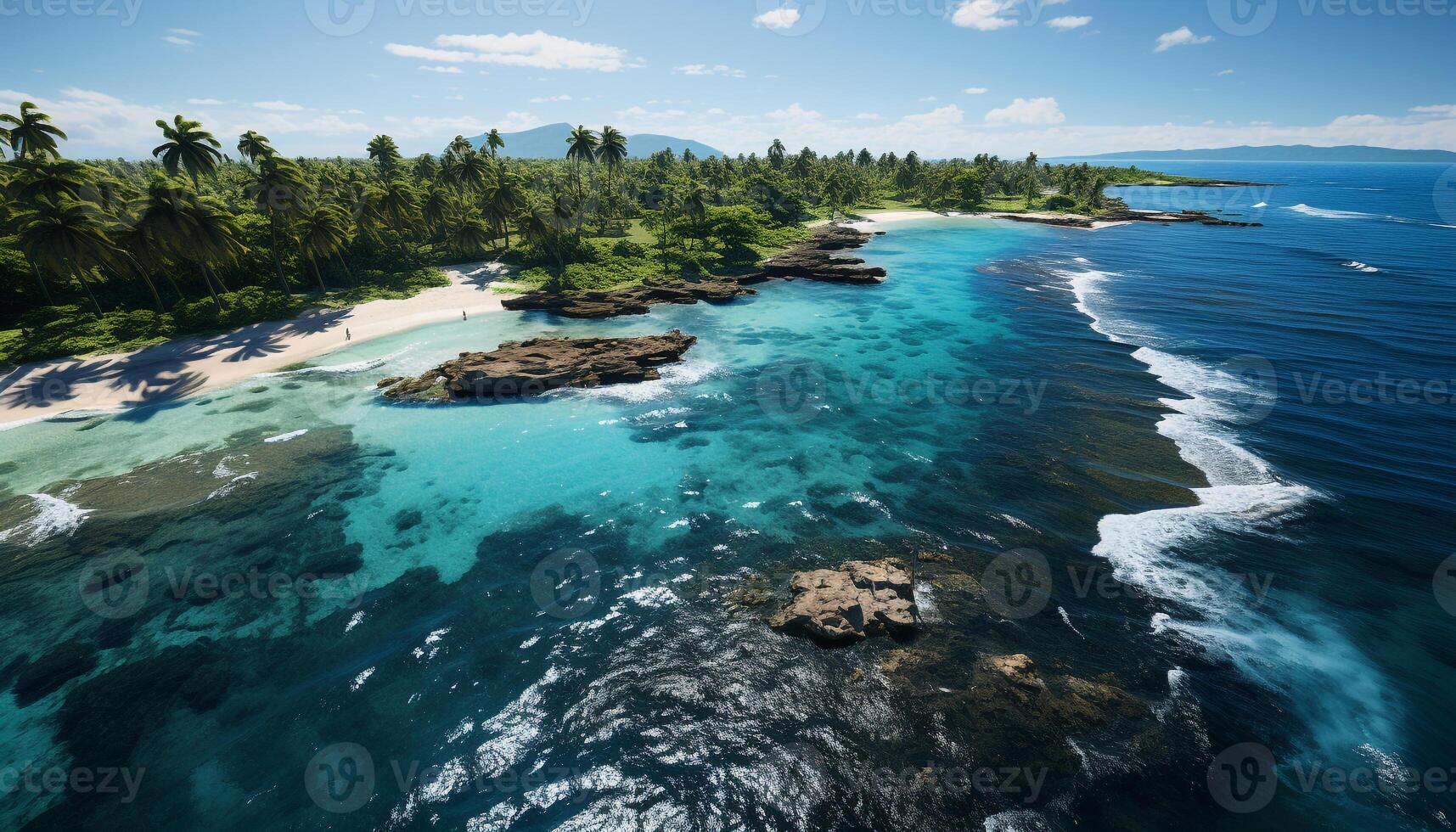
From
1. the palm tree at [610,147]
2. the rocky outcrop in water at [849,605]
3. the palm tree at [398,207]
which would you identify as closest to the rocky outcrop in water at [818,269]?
the palm tree at [610,147]

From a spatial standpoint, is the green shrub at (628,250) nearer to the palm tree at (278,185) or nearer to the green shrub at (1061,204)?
the palm tree at (278,185)

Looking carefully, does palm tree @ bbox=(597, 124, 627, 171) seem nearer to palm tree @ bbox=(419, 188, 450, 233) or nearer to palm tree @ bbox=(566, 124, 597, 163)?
palm tree @ bbox=(566, 124, 597, 163)

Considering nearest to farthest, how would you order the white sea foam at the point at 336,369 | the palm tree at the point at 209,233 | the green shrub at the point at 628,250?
the white sea foam at the point at 336,369, the palm tree at the point at 209,233, the green shrub at the point at 628,250

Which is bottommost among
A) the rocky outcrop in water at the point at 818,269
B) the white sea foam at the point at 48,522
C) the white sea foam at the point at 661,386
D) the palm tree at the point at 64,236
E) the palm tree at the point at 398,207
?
the white sea foam at the point at 48,522

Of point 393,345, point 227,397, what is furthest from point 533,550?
point 393,345

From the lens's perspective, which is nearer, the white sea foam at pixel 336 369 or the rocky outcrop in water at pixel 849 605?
the rocky outcrop in water at pixel 849 605
